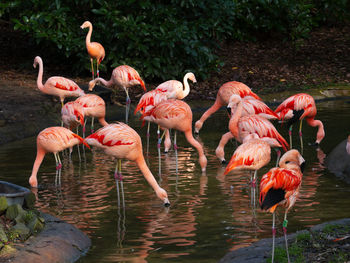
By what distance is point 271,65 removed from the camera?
56.4 ft

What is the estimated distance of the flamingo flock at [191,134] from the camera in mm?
5145

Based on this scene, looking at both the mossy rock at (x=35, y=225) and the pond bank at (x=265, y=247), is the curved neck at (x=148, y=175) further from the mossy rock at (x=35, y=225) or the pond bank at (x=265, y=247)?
the pond bank at (x=265, y=247)

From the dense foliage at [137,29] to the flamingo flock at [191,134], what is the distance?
9.46 feet

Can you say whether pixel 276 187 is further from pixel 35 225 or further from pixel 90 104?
pixel 90 104

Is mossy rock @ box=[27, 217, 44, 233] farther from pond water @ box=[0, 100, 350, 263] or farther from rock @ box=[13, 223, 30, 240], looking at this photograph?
pond water @ box=[0, 100, 350, 263]

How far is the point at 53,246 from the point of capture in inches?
208

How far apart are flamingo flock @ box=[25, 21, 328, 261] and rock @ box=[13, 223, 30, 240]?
165cm

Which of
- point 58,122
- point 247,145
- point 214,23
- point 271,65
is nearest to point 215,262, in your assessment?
point 247,145

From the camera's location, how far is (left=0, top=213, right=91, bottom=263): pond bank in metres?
5.04

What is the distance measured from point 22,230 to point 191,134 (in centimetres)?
365

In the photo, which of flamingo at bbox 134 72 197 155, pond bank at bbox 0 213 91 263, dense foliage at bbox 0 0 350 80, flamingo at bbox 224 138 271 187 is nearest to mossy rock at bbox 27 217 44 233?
pond bank at bbox 0 213 91 263

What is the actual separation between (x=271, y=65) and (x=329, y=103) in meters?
3.67

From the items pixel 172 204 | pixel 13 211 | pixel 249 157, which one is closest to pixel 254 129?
pixel 249 157

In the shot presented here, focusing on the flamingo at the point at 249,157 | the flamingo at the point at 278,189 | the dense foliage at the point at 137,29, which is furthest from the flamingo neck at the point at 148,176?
the dense foliage at the point at 137,29
